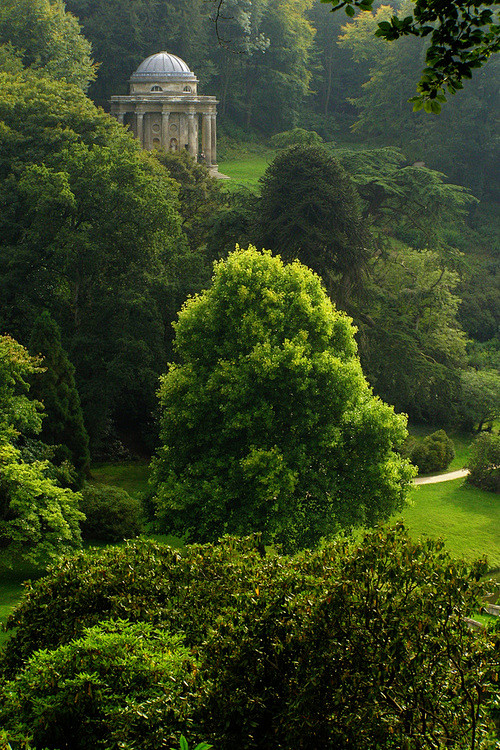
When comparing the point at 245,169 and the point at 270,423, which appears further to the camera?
the point at 245,169

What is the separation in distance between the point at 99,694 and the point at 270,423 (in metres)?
13.8

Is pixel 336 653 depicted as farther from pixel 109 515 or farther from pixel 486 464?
pixel 486 464

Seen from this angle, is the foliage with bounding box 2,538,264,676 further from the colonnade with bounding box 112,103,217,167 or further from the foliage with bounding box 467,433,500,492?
the colonnade with bounding box 112,103,217,167

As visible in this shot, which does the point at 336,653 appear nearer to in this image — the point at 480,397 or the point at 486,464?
the point at 486,464

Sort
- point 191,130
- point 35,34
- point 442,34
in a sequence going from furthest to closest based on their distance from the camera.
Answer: point 191,130
point 35,34
point 442,34

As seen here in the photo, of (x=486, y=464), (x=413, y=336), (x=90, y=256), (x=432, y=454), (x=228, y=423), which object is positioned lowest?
(x=432, y=454)

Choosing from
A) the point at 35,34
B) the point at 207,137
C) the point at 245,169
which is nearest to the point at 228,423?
the point at 35,34

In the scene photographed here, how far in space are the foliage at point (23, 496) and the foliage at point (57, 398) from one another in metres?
4.00

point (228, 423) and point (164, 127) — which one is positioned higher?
point (164, 127)

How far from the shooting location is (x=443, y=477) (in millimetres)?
37969

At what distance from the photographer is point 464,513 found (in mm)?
33656

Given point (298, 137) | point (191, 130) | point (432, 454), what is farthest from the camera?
point (191, 130)

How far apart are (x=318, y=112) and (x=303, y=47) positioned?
9515 millimetres

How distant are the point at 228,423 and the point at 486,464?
16.5 metres
